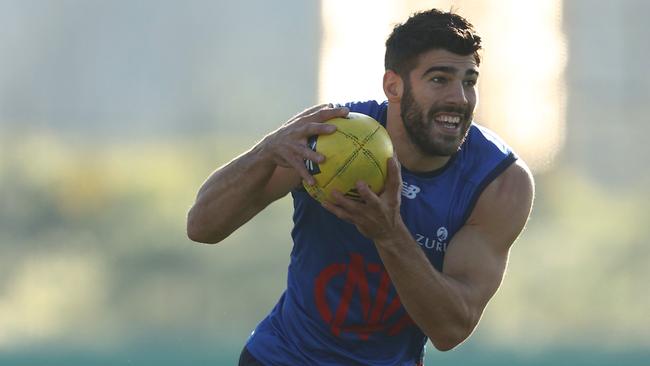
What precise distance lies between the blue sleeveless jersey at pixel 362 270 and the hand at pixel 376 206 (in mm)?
745

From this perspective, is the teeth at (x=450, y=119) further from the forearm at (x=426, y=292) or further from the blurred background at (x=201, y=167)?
the blurred background at (x=201, y=167)

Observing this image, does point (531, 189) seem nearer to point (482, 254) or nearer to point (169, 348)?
point (482, 254)

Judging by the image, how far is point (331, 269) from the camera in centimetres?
434

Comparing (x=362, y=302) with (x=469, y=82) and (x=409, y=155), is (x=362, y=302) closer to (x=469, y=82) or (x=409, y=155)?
(x=409, y=155)

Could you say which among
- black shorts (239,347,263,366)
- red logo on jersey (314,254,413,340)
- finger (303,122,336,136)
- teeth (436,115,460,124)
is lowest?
black shorts (239,347,263,366)

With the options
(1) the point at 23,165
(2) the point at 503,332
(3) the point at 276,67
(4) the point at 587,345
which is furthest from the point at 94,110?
(4) the point at 587,345

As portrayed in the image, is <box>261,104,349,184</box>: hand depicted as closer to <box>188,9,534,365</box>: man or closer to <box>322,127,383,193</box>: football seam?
<box>322,127,383,193</box>: football seam

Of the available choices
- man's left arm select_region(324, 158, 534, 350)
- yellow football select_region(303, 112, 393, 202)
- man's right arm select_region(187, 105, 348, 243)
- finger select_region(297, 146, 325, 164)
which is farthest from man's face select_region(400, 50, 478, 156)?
finger select_region(297, 146, 325, 164)

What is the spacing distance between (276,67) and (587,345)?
119 inches

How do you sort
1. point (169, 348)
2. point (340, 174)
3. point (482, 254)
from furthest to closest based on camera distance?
1. point (169, 348)
2. point (482, 254)
3. point (340, 174)

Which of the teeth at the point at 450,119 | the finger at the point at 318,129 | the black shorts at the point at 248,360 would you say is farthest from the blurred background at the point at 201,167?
the finger at the point at 318,129

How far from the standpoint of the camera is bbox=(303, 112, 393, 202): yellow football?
343 cm

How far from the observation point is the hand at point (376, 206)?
3.41 m

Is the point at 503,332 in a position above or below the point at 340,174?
below
